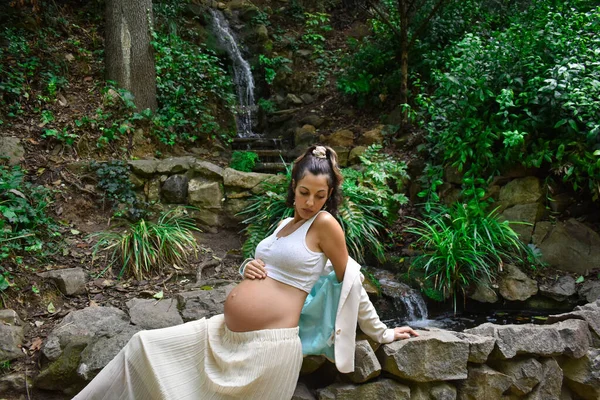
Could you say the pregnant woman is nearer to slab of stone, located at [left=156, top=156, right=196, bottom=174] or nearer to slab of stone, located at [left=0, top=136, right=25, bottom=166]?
slab of stone, located at [left=156, top=156, right=196, bottom=174]

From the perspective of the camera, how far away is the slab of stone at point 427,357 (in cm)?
241

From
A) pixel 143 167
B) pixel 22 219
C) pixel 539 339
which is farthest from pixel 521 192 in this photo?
pixel 22 219

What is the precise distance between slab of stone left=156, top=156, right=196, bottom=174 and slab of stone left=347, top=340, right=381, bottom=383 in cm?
371

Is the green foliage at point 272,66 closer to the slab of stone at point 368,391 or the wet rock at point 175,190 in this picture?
the wet rock at point 175,190

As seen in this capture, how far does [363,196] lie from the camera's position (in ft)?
16.5

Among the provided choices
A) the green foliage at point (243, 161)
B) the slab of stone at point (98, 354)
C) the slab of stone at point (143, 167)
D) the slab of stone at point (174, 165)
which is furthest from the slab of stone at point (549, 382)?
the green foliage at point (243, 161)

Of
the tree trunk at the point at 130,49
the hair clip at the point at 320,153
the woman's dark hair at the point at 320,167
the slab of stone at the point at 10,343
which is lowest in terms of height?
the slab of stone at the point at 10,343

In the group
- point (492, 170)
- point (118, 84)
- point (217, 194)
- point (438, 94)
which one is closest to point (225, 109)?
point (118, 84)

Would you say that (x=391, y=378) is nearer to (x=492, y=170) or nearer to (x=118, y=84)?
(x=492, y=170)

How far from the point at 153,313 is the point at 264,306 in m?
1.67

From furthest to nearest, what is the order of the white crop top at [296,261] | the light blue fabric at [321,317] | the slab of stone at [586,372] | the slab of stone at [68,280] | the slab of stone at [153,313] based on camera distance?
the slab of stone at [68,280] < the slab of stone at [153,313] < the slab of stone at [586,372] < the light blue fabric at [321,317] < the white crop top at [296,261]

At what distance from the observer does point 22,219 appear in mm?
4027

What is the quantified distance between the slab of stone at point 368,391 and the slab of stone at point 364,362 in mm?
59

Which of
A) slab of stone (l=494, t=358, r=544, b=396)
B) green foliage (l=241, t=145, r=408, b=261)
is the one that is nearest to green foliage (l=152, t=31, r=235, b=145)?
green foliage (l=241, t=145, r=408, b=261)
